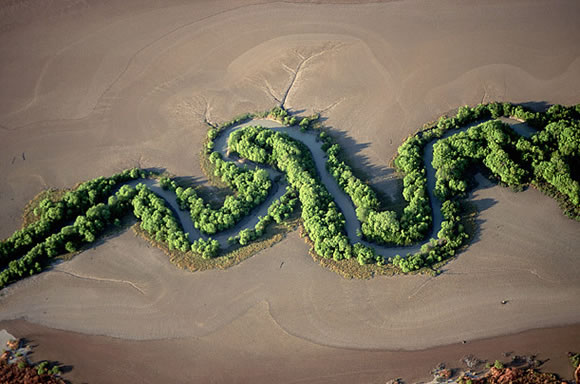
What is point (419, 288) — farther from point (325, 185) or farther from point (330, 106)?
point (330, 106)

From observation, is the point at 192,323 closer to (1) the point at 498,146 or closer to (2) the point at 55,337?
(2) the point at 55,337

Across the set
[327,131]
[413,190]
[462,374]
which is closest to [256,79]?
[327,131]

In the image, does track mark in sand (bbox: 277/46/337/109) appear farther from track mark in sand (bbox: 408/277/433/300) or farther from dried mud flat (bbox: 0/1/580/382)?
track mark in sand (bbox: 408/277/433/300)

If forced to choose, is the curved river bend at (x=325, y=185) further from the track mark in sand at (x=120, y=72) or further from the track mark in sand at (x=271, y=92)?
the track mark in sand at (x=120, y=72)

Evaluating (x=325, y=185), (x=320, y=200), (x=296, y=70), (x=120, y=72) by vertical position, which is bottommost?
(x=320, y=200)

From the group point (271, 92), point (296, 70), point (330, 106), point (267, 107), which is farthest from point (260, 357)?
point (296, 70)

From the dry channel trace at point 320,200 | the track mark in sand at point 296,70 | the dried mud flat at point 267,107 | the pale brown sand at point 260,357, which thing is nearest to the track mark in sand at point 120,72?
the dried mud flat at point 267,107

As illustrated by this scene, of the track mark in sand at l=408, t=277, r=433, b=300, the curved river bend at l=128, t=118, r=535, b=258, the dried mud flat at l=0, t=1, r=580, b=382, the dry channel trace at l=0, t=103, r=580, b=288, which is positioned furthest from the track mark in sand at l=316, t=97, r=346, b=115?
the track mark in sand at l=408, t=277, r=433, b=300

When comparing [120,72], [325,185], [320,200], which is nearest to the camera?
[320,200]
